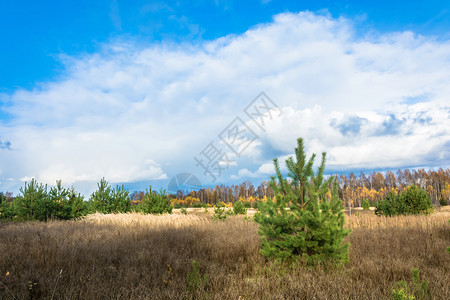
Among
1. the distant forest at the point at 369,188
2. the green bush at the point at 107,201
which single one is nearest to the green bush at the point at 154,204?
the green bush at the point at 107,201

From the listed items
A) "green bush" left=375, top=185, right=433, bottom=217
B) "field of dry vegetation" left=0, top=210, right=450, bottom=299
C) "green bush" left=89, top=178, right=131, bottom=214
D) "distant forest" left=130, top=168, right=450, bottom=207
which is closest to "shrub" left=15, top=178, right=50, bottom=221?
"green bush" left=89, top=178, right=131, bottom=214

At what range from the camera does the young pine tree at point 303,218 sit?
15.2ft

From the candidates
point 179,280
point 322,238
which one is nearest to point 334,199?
point 322,238

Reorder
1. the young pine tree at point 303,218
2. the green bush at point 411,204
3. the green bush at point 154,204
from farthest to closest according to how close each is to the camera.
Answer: the green bush at point 154,204, the green bush at point 411,204, the young pine tree at point 303,218

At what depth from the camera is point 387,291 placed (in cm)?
357

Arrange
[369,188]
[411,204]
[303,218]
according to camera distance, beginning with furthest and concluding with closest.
Result: [369,188] < [411,204] < [303,218]

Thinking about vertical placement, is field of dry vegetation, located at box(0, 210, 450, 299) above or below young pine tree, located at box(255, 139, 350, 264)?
below

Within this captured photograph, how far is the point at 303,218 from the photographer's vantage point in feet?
15.1

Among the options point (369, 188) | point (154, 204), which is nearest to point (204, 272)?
point (154, 204)

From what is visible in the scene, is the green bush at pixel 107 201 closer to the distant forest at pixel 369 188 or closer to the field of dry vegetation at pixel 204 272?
Answer: the field of dry vegetation at pixel 204 272

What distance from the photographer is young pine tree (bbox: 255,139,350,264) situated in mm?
4637

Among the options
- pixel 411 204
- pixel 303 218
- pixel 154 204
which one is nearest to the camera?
pixel 303 218

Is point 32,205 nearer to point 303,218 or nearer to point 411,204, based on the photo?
point 303,218

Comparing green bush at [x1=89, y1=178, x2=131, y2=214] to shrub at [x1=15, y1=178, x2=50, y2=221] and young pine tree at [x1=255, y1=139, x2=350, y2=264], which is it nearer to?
shrub at [x1=15, y1=178, x2=50, y2=221]
